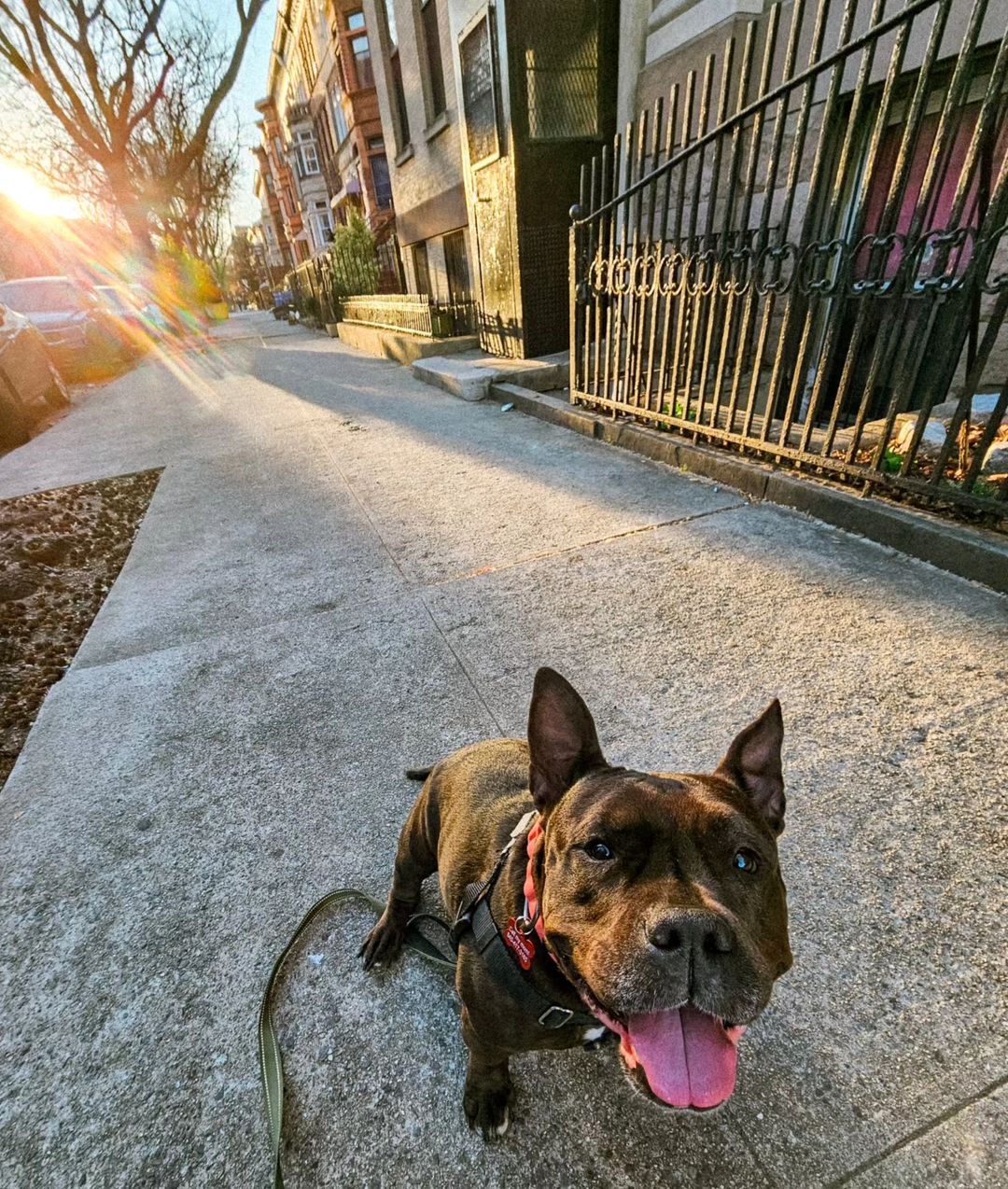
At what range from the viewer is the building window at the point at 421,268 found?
15.5 metres

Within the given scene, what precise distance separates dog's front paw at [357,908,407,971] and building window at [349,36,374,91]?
111 feet

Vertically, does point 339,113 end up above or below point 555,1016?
above

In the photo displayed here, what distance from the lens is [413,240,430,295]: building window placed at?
50.8ft

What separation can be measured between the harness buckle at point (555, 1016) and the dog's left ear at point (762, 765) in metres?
0.66

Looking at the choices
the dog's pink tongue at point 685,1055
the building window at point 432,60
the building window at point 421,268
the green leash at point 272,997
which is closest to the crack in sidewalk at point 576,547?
the green leash at point 272,997

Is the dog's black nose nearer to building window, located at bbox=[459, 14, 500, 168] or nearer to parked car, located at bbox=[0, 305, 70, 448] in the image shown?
building window, located at bbox=[459, 14, 500, 168]

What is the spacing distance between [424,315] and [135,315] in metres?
16.4

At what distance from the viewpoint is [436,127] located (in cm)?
1197

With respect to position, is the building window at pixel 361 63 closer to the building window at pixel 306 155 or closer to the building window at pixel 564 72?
the building window at pixel 306 155

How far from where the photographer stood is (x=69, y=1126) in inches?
56.8

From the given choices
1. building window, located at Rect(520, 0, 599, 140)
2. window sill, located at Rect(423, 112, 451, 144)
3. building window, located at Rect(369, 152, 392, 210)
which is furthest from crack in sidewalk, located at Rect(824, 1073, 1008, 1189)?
building window, located at Rect(369, 152, 392, 210)

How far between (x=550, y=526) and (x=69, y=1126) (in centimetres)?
374

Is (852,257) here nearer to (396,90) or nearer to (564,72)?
(564,72)

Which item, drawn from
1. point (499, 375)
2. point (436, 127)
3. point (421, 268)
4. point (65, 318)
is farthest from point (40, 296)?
point (499, 375)
